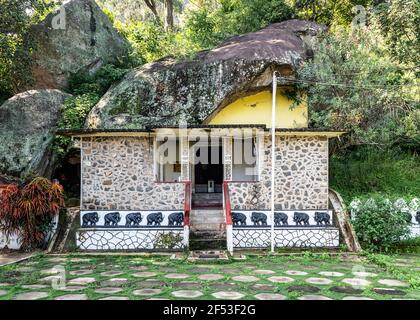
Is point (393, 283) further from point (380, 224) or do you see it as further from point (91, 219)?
point (91, 219)

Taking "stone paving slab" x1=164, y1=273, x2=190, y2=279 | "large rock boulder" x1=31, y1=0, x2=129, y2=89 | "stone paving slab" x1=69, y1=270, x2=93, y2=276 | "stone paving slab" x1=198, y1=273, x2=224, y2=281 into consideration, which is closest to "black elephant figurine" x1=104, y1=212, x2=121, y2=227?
"stone paving slab" x1=69, y1=270, x2=93, y2=276

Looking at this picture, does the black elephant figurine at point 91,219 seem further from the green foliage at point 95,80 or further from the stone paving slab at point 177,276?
the green foliage at point 95,80

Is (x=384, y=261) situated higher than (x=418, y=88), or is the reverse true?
(x=418, y=88)

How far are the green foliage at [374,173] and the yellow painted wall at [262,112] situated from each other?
7.97 feet

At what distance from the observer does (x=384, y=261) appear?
8961 millimetres

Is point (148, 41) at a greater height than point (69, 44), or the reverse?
point (148, 41)

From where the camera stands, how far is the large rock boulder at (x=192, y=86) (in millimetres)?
14023

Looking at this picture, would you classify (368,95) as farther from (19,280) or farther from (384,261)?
(19,280)

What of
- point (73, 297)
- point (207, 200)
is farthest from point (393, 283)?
point (207, 200)

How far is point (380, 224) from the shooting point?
10.5 m

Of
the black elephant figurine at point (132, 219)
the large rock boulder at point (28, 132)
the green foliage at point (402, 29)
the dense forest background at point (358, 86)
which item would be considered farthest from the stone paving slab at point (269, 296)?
the green foliage at point (402, 29)

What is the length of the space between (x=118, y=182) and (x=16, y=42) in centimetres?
820

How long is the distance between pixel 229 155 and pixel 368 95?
Result: 18.4 ft
